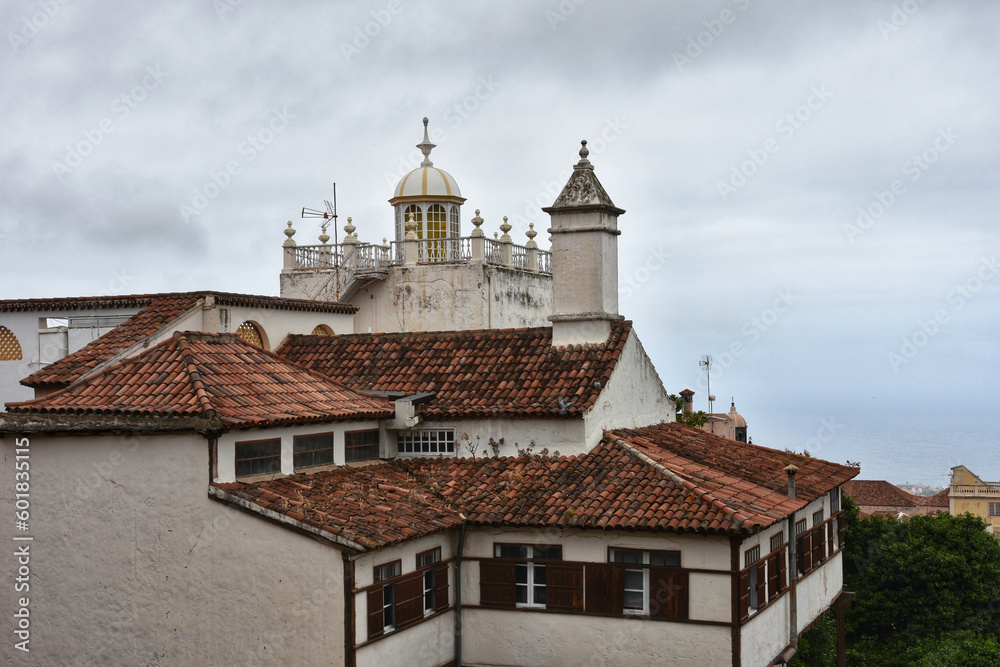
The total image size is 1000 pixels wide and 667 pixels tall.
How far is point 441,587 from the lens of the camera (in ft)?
62.0

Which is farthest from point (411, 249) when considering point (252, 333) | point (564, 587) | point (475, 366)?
point (564, 587)

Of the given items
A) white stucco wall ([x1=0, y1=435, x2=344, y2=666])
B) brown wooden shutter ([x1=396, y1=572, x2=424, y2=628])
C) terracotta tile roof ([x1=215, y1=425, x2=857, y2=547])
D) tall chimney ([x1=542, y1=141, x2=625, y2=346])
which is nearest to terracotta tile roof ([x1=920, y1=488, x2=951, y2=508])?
tall chimney ([x1=542, y1=141, x2=625, y2=346])

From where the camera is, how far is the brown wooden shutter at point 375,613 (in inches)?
656

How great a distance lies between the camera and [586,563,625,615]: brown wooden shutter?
60.1 feet

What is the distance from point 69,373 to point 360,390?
221 inches

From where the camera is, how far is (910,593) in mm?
42344

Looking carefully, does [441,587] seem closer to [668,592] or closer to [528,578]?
[528,578]

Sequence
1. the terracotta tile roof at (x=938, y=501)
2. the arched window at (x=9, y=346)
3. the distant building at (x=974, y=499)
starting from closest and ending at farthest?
the arched window at (x=9, y=346), the terracotta tile roof at (x=938, y=501), the distant building at (x=974, y=499)

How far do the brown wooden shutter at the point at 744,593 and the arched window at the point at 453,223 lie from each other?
1847 cm

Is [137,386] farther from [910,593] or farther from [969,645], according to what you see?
[910,593]

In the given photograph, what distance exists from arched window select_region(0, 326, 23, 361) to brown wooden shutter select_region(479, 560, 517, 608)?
42.1ft

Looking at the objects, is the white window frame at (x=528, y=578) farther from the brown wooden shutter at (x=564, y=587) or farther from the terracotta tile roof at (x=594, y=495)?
the terracotta tile roof at (x=594, y=495)

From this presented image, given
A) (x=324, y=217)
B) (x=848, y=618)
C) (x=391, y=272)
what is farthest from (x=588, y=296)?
(x=848, y=618)

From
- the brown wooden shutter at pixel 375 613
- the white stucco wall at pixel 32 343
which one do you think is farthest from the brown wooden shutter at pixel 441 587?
the white stucco wall at pixel 32 343
